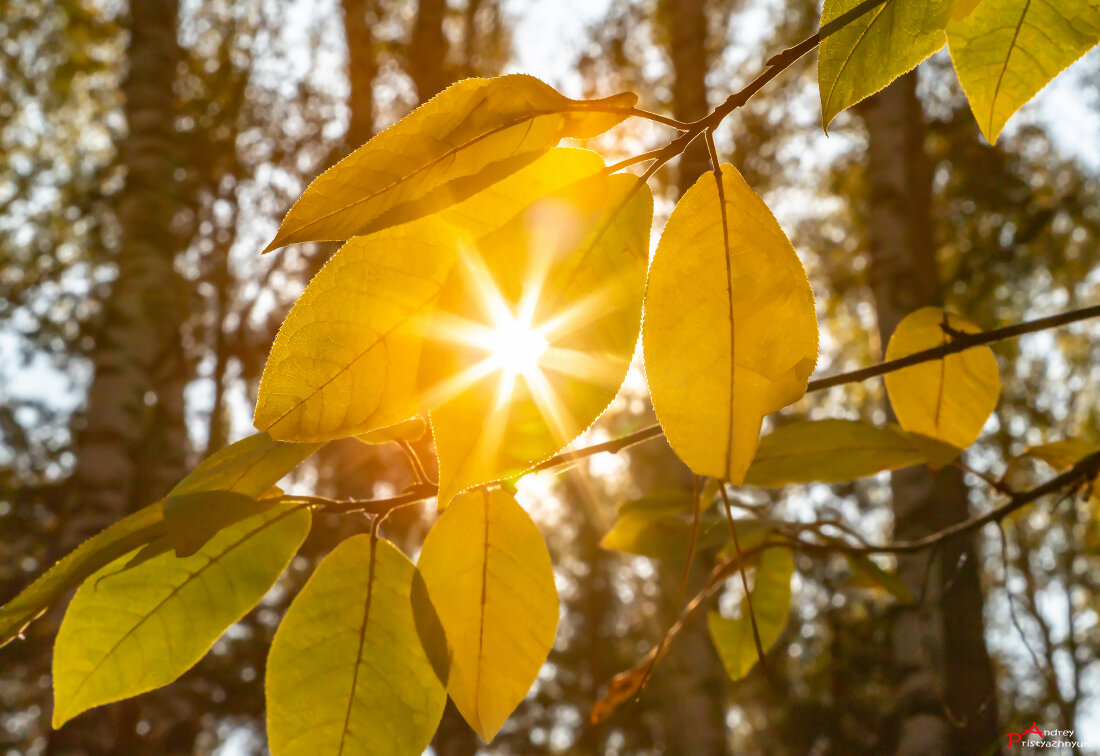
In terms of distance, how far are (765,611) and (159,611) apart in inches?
16.3

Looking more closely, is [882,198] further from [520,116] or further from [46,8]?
[46,8]

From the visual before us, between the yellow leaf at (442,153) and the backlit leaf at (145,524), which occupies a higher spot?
the yellow leaf at (442,153)

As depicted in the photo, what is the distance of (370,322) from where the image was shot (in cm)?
23

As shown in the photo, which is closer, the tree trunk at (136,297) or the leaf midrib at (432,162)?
the leaf midrib at (432,162)

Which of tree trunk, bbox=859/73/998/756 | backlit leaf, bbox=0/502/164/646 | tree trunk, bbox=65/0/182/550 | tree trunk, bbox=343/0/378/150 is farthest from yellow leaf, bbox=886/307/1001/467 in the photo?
tree trunk, bbox=343/0/378/150

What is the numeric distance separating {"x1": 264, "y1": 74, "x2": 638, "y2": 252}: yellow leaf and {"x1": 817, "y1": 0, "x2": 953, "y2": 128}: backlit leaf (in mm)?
76

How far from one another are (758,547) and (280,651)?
33cm

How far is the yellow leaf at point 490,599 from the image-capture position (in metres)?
0.30

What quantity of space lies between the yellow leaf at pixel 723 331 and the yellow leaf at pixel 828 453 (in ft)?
0.78

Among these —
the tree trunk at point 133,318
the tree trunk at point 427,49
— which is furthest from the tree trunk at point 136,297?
the tree trunk at point 427,49

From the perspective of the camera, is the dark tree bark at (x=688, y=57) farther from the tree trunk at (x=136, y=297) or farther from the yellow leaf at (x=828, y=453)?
the yellow leaf at (x=828, y=453)

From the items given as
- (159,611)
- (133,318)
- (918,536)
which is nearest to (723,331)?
(159,611)

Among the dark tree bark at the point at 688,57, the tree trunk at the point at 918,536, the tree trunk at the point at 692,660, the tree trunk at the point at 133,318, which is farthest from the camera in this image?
the dark tree bark at the point at 688,57

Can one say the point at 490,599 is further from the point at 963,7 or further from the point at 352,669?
the point at 963,7
